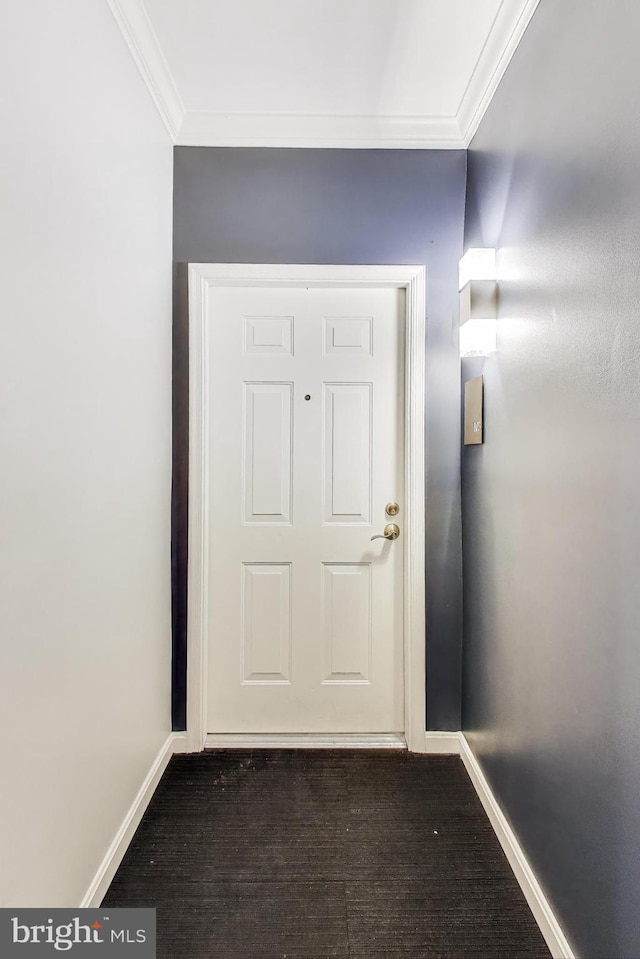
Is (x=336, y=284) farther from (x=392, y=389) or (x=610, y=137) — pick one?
(x=610, y=137)

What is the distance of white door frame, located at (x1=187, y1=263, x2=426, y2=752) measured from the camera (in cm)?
214

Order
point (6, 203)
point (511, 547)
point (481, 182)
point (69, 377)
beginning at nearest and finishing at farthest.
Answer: point (6, 203) → point (69, 377) → point (511, 547) → point (481, 182)

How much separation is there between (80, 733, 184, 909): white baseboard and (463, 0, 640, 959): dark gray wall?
1.21 metres

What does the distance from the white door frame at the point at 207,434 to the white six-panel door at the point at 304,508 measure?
0.05 metres

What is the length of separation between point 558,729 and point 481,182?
1889 millimetres

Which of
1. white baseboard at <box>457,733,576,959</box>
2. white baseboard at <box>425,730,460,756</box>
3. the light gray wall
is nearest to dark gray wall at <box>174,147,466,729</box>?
the light gray wall

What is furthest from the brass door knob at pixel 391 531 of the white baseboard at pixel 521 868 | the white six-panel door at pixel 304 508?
the white baseboard at pixel 521 868

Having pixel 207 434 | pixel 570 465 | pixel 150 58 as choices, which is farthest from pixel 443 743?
pixel 150 58

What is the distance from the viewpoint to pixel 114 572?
1543mm

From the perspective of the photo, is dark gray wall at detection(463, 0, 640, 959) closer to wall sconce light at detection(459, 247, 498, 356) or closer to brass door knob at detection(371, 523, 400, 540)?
wall sconce light at detection(459, 247, 498, 356)

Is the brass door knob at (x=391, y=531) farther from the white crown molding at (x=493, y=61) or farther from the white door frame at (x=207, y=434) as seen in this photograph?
the white crown molding at (x=493, y=61)

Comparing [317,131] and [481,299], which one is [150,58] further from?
[481,299]

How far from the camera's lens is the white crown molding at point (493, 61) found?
1526mm

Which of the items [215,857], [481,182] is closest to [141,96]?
[481,182]
